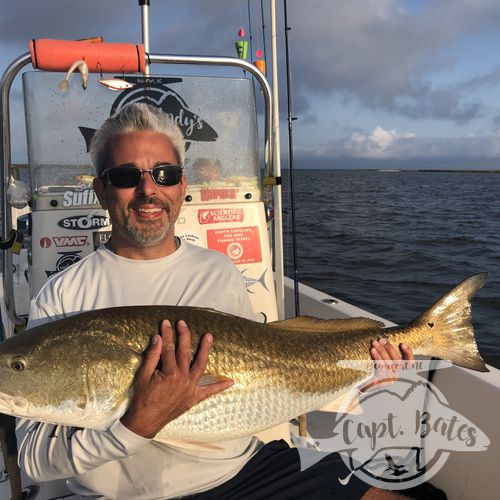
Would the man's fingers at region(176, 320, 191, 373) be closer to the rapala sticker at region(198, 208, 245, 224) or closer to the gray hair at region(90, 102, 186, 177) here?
the gray hair at region(90, 102, 186, 177)

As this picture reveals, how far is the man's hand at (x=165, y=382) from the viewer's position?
185 cm

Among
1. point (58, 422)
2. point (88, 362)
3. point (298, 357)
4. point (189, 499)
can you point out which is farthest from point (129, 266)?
point (189, 499)

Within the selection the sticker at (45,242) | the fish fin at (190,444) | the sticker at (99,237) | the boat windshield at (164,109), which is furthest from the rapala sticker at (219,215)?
the fish fin at (190,444)

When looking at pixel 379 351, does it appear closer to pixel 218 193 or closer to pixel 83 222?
pixel 218 193

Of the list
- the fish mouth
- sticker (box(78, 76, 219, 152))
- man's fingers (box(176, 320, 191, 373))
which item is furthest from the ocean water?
the fish mouth

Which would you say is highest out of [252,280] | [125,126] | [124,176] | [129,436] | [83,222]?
[125,126]

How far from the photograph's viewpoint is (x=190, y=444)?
2102 millimetres

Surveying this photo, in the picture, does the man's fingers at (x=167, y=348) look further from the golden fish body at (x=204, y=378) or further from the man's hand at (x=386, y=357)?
the man's hand at (x=386, y=357)

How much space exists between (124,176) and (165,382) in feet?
3.51

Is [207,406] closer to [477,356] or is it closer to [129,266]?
[129,266]

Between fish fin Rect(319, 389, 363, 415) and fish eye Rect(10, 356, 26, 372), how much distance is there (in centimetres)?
152

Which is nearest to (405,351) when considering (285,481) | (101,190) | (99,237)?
(285,481)

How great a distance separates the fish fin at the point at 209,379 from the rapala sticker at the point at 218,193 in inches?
80.6

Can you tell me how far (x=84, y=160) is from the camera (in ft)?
11.6
